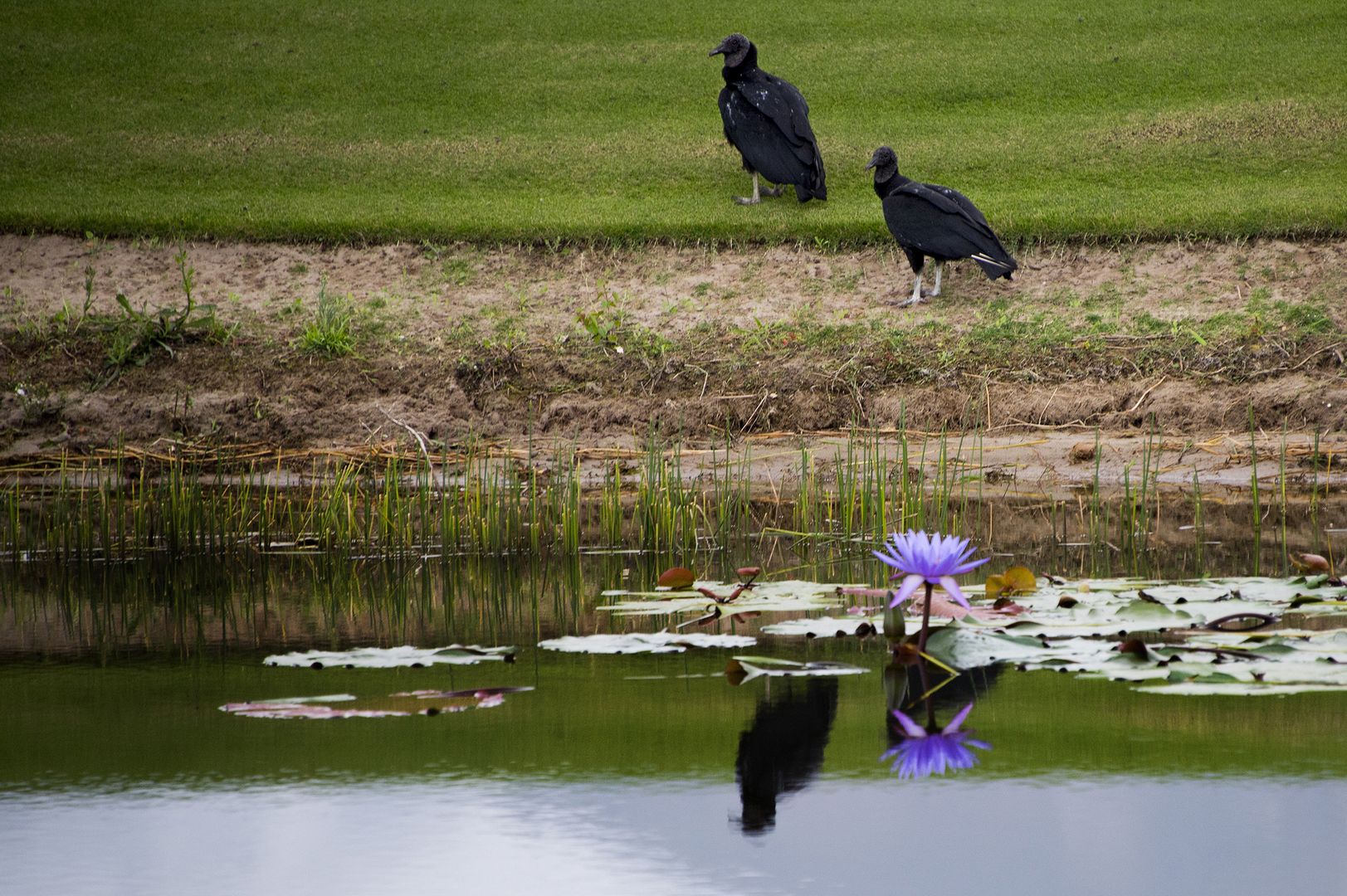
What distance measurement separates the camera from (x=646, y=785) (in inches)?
101

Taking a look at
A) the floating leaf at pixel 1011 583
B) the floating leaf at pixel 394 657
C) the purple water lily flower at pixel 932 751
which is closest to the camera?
the purple water lily flower at pixel 932 751

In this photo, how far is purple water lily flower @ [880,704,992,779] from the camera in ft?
8.52

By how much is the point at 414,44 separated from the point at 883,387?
41.8 feet

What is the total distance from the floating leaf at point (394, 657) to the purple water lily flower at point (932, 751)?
1208 mm

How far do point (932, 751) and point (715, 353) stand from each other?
7470 millimetres

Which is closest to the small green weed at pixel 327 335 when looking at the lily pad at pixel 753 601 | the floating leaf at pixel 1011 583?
the lily pad at pixel 753 601

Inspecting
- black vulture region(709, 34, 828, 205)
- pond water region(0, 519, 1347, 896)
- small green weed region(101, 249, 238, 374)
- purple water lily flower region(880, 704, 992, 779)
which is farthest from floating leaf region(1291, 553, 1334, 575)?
black vulture region(709, 34, 828, 205)

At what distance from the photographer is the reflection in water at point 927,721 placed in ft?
8.63

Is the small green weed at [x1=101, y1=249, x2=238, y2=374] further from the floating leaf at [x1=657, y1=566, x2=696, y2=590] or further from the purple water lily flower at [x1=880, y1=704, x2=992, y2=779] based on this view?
the purple water lily flower at [x1=880, y1=704, x2=992, y2=779]

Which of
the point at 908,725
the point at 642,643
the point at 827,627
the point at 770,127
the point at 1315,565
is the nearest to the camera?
the point at 908,725

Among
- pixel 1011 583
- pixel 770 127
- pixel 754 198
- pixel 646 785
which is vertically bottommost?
pixel 646 785

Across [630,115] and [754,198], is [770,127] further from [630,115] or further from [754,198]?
[630,115]

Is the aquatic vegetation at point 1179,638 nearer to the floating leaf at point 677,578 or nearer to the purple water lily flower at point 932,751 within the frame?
the purple water lily flower at point 932,751

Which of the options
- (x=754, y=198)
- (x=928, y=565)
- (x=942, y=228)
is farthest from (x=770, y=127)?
(x=928, y=565)
